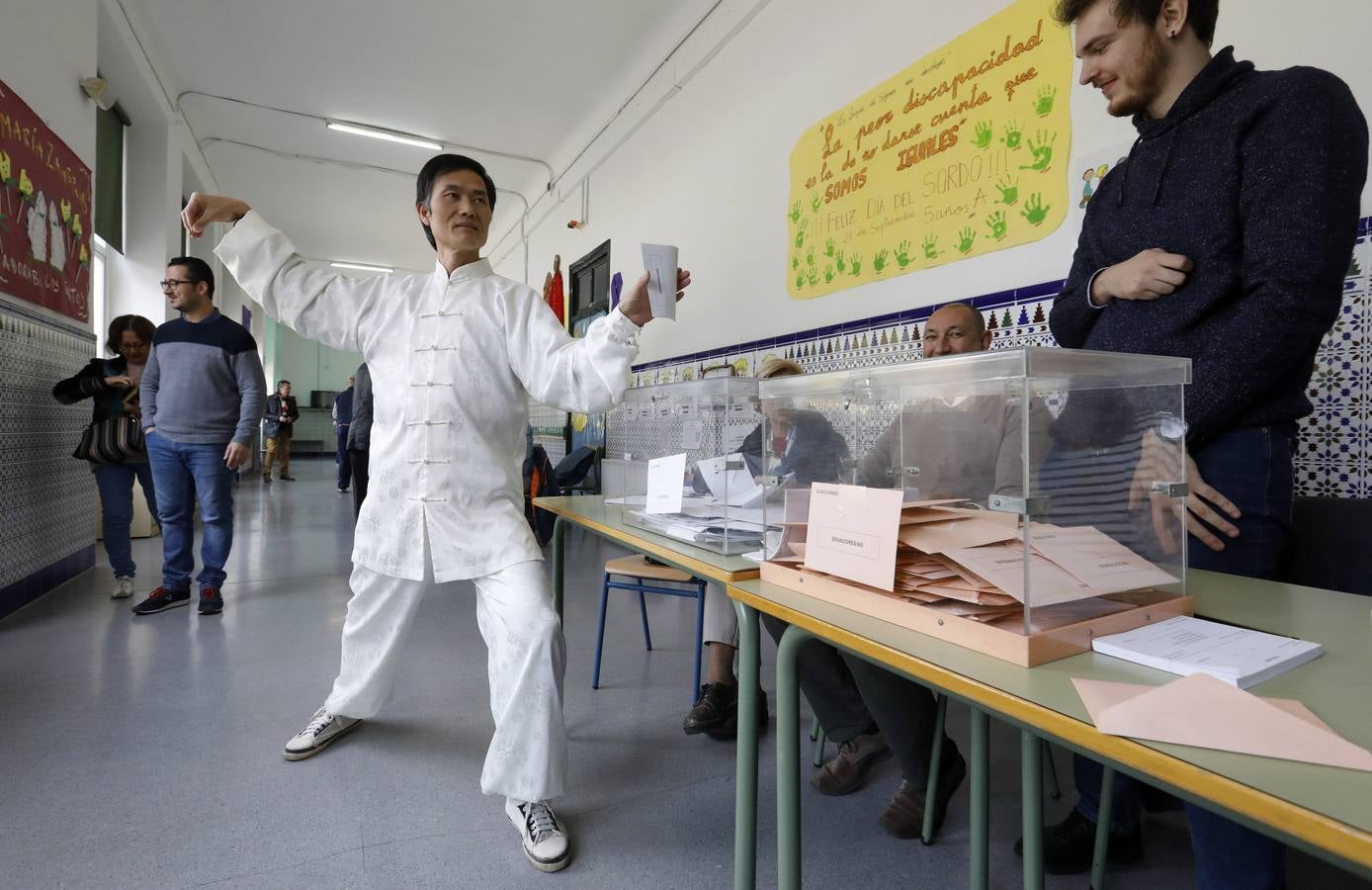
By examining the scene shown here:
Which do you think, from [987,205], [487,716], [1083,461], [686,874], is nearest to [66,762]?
[487,716]

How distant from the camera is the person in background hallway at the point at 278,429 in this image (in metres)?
9.81

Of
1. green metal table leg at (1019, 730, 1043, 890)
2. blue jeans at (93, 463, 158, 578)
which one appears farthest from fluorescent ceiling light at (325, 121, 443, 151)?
green metal table leg at (1019, 730, 1043, 890)

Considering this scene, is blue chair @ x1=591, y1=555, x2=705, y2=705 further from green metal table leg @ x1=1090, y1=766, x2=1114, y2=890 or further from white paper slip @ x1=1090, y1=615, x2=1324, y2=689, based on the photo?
white paper slip @ x1=1090, y1=615, x2=1324, y2=689

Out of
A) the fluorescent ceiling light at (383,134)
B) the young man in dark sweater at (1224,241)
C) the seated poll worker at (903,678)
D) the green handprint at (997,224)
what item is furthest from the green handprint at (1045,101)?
the fluorescent ceiling light at (383,134)

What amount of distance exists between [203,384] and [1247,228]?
365 centimetres

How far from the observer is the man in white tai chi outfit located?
1501 mm

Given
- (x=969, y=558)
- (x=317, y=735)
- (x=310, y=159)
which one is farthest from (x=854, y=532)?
(x=310, y=159)

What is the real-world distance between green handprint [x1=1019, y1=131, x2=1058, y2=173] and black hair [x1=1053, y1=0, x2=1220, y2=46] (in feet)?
3.86

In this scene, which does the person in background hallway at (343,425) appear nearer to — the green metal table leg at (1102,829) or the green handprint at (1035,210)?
the green handprint at (1035,210)

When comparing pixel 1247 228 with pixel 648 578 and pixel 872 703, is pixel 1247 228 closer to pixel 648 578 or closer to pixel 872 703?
pixel 872 703

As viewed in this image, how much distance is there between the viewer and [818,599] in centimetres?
102

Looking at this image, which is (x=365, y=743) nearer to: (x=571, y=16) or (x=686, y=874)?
(x=686, y=874)

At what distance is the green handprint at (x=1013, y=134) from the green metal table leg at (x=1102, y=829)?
203 cm

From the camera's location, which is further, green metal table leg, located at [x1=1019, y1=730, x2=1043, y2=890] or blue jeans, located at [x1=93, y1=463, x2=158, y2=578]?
blue jeans, located at [x1=93, y1=463, x2=158, y2=578]
